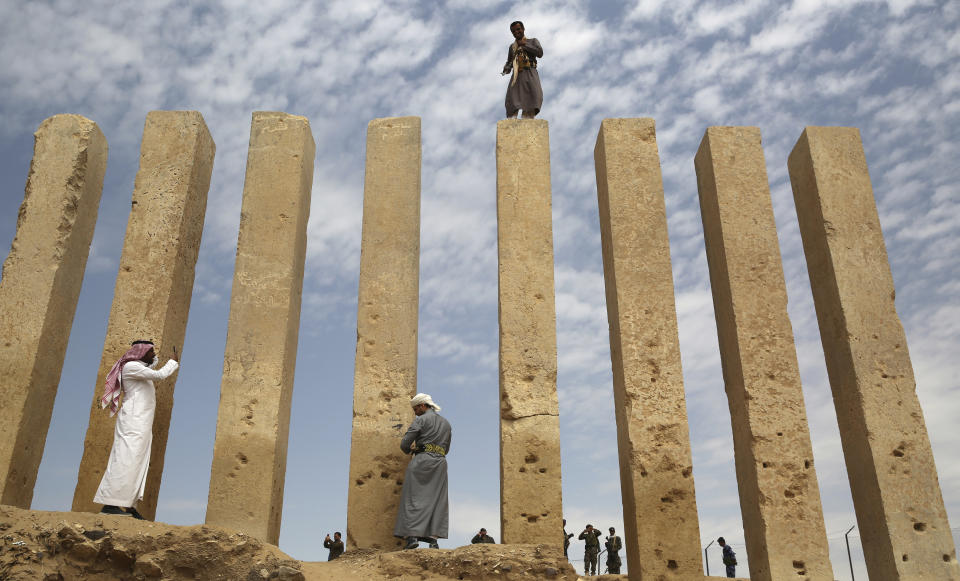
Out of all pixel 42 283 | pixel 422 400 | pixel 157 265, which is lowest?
pixel 422 400

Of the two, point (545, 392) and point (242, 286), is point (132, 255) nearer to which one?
point (242, 286)

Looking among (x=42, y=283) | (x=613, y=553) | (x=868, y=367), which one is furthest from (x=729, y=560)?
(x=42, y=283)

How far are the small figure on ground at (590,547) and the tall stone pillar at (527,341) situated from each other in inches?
220

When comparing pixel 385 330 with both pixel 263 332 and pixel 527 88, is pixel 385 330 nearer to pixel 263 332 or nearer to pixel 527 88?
pixel 263 332

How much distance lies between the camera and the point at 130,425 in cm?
636

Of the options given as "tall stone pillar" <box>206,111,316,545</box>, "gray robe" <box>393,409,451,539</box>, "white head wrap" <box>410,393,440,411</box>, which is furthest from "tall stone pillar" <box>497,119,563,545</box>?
"tall stone pillar" <box>206,111,316,545</box>

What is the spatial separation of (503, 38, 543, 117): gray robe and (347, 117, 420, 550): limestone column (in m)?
1.10

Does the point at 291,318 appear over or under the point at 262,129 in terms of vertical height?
under

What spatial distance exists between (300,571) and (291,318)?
270cm

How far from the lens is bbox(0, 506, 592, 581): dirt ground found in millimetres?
5211

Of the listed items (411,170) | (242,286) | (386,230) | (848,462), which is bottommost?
(848,462)

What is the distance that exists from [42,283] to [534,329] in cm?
457

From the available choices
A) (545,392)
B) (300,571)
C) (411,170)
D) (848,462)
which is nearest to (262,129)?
(411,170)

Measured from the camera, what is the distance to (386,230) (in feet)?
25.0
